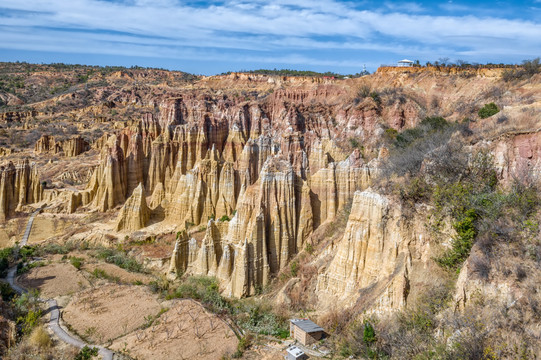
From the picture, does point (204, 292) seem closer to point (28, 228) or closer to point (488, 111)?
point (488, 111)

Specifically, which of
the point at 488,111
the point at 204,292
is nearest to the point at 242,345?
the point at 204,292

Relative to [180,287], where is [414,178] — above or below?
above

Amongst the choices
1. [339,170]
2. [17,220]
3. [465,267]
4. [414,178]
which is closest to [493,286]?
[465,267]

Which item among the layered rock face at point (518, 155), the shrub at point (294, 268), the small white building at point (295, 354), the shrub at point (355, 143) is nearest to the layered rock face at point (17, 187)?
the shrub at point (294, 268)

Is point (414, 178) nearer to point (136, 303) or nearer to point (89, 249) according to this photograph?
point (136, 303)

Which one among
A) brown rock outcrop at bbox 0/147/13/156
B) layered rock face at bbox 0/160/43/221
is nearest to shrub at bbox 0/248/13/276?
layered rock face at bbox 0/160/43/221

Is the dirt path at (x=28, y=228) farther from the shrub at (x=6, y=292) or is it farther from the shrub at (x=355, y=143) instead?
the shrub at (x=355, y=143)
